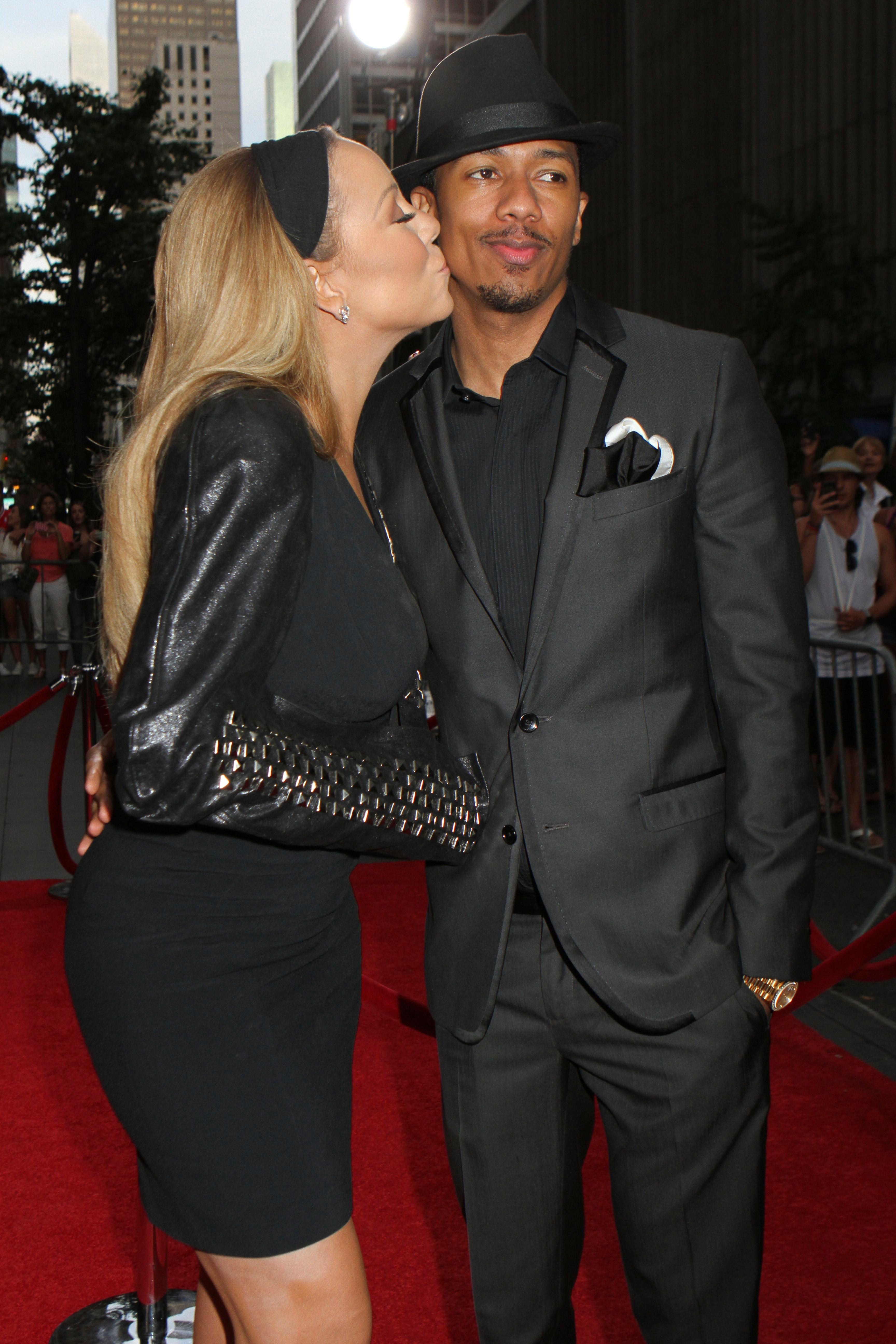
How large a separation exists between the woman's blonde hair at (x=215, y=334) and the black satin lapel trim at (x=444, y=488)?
369mm

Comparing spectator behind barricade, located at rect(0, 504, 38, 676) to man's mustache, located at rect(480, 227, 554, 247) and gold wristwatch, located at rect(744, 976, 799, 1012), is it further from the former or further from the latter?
gold wristwatch, located at rect(744, 976, 799, 1012)

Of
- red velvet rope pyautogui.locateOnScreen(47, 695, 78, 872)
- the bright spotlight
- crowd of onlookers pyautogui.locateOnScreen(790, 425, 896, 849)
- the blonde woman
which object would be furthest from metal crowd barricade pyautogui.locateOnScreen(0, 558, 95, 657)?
the blonde woman

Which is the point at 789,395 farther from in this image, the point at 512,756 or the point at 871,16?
the point at 512,756

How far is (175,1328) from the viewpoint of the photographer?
3.00m

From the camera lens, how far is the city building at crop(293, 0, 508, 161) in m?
13.6

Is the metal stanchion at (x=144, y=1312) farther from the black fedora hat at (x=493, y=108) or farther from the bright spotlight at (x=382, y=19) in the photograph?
the bright spotlight at (x=382, y=19)

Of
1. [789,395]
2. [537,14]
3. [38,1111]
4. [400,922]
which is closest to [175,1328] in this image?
[38,1111]

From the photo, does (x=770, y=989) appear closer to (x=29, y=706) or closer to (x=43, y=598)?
(x=29, y=706)

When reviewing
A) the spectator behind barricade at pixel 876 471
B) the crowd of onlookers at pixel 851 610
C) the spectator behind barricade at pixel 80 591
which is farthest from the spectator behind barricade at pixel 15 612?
the crowd of onlookers at pixel 851 610

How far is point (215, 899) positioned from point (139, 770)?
0.93 ft

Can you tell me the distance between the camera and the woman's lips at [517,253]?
7.72 ft

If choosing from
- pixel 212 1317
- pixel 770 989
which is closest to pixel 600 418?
pixel 770 989

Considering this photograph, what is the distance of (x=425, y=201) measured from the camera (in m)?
2.53

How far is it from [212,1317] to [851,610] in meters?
5.94
